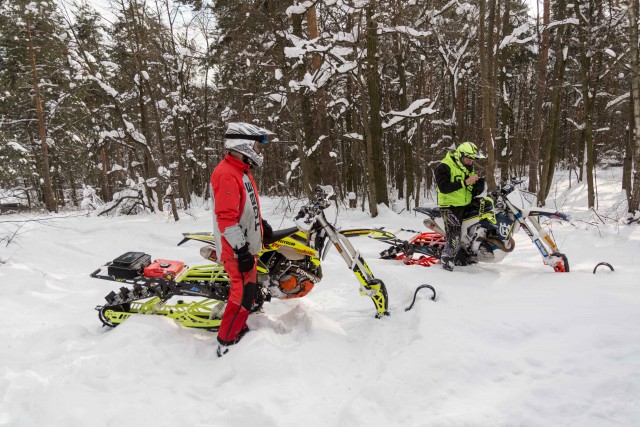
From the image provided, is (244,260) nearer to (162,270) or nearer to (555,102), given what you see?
(162,270)

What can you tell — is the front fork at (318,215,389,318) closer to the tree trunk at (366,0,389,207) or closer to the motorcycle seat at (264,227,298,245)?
the motorcycle seat at (264,227,298,245)

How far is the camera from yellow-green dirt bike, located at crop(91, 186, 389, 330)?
171 inches

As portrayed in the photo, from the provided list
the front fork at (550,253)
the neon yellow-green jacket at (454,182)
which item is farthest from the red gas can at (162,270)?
the front fork at (550,253)

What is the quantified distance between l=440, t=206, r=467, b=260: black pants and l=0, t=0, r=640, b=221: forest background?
488 centimetres

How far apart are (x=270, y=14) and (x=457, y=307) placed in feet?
30.8

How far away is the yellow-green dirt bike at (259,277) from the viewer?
14.3 ft

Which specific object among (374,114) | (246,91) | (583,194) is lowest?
(583,194)

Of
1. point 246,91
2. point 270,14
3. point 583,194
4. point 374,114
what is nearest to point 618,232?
point 374,114

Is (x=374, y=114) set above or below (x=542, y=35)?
below

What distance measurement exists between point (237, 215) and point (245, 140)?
77cm

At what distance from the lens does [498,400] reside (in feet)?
8.36

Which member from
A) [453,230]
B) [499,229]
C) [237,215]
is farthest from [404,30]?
[237,215]

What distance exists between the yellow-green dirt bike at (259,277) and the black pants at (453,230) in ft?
7.25

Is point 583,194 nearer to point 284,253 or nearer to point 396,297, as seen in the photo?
point 396,297
